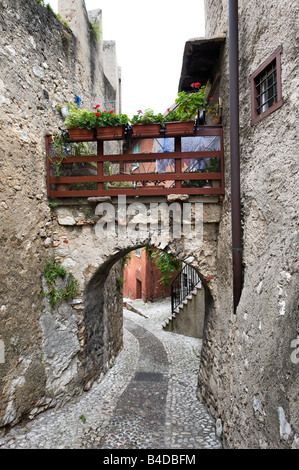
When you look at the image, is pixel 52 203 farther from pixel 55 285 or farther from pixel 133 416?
pixel 133 416

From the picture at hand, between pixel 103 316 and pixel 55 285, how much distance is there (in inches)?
65.2

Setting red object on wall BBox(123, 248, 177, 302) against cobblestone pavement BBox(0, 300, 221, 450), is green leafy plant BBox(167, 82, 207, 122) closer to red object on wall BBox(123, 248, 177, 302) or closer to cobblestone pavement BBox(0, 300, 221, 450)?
cobblestone pavement BBox(0, 300, 221, 450)

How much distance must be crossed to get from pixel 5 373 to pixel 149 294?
34.6 feet

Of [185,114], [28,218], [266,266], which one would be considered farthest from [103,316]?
[185,114]

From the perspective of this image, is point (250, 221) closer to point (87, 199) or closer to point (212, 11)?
point (87, 199)

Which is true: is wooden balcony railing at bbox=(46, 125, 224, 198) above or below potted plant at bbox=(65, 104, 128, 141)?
below

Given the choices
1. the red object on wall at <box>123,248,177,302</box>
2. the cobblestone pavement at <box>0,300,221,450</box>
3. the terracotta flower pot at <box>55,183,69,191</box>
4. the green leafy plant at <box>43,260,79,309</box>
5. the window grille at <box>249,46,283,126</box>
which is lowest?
the cobblestone pavement at <box>0,300,221,450</box>

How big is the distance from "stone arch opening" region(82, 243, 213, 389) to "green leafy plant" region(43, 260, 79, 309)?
239 millimetres

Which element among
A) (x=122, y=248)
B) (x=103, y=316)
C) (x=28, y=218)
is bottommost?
(x=103, y=316)

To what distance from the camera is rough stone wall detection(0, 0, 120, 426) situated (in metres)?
3.71

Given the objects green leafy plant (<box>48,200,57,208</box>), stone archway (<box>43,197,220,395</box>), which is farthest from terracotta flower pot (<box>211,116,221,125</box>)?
green leafy plant (<box>48,200,57,208</box>)

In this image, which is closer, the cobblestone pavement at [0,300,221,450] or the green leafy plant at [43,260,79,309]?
the cobblestone pavement at [0,300,221,450]

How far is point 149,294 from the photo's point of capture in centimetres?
1394

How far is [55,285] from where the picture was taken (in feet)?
15.1
